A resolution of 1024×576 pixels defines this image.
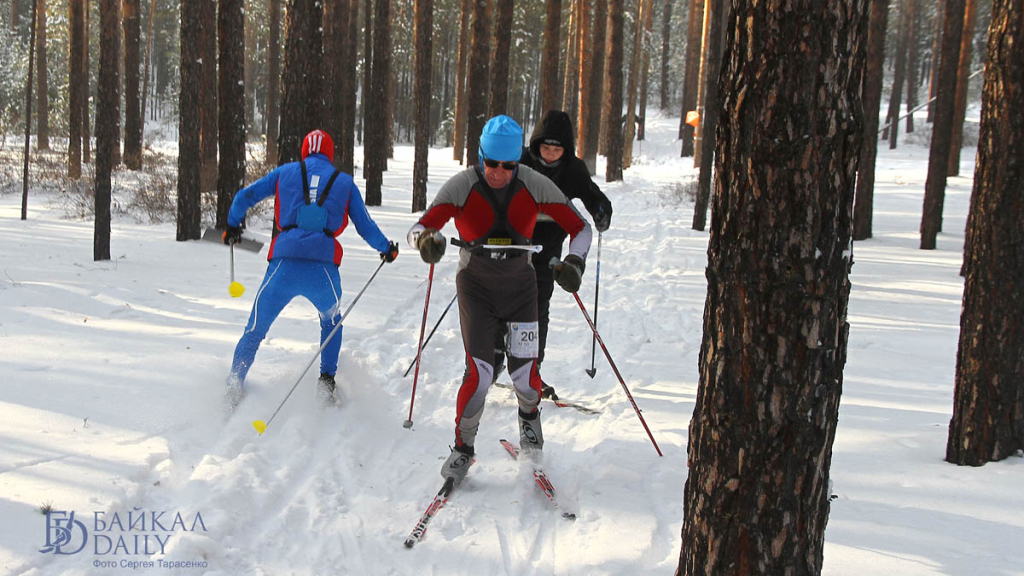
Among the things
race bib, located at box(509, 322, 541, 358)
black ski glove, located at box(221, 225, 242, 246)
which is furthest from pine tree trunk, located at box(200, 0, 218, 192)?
race bib, located at box(509, 322, 541, 358)

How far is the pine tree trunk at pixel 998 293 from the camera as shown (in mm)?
4363

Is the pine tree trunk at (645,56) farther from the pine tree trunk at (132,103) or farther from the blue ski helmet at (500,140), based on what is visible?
the blue ski helmet at (500,140)

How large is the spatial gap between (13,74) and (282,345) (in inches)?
2203

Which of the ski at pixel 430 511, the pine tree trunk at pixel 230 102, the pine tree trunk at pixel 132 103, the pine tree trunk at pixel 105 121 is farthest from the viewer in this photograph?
the pine tree trunk at pixel 132 103

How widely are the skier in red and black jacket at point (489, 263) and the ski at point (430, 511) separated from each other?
75 mm

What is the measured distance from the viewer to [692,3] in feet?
117

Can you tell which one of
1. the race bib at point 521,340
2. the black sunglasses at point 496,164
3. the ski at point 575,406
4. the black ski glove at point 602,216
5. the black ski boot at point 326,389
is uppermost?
the black sunglasses at point 496,164

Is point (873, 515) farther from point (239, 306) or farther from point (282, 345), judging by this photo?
point (239, 306)

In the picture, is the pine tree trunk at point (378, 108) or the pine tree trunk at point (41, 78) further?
the pine tree trunk at point (41, 78)

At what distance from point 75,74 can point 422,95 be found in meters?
7.56

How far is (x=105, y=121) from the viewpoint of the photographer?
9.91 meters

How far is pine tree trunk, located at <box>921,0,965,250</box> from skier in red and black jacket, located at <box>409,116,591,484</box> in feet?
42.6

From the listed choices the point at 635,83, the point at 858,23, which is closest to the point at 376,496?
the point at 858,23

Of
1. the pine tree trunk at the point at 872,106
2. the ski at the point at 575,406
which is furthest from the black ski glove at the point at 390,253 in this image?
the pine tree trunk at the point at 872,106
